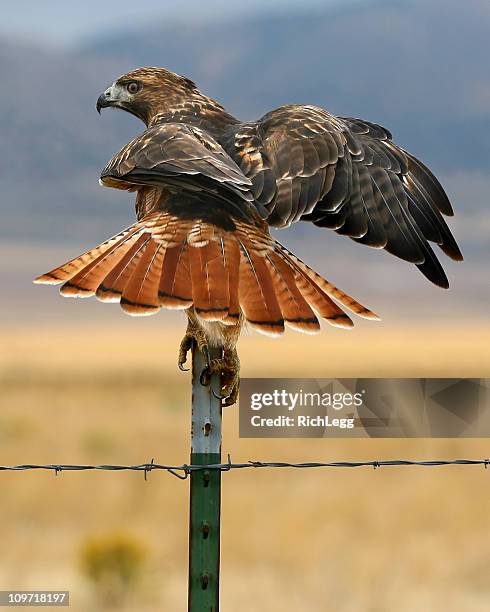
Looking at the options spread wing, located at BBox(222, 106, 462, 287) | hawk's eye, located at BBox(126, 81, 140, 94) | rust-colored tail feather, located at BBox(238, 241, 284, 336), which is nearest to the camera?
rust-colored tail feather, located at BBox(238, 241, 284, 336)

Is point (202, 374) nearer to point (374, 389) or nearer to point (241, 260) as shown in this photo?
point (241, 260)

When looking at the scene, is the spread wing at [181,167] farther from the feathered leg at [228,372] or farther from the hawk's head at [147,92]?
the hawk's head at [147,92]

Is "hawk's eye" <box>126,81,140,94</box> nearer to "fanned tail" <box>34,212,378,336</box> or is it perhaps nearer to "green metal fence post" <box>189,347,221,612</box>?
"fanned tail" <box>34,212,378,336</box>

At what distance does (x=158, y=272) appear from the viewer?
5.07 m

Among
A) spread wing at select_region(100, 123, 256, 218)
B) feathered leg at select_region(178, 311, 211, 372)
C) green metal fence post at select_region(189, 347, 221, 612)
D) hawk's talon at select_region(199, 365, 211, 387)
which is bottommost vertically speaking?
green metal fence post at select_region(189, 347, 221, 612)

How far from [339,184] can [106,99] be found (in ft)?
6.19

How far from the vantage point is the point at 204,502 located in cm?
472

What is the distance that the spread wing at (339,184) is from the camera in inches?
219

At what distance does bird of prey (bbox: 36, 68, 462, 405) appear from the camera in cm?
502

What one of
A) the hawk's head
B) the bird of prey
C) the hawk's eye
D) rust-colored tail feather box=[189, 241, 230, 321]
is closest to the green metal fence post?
the bird of prey

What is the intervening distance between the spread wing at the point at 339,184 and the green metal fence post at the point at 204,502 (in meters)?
1.04
